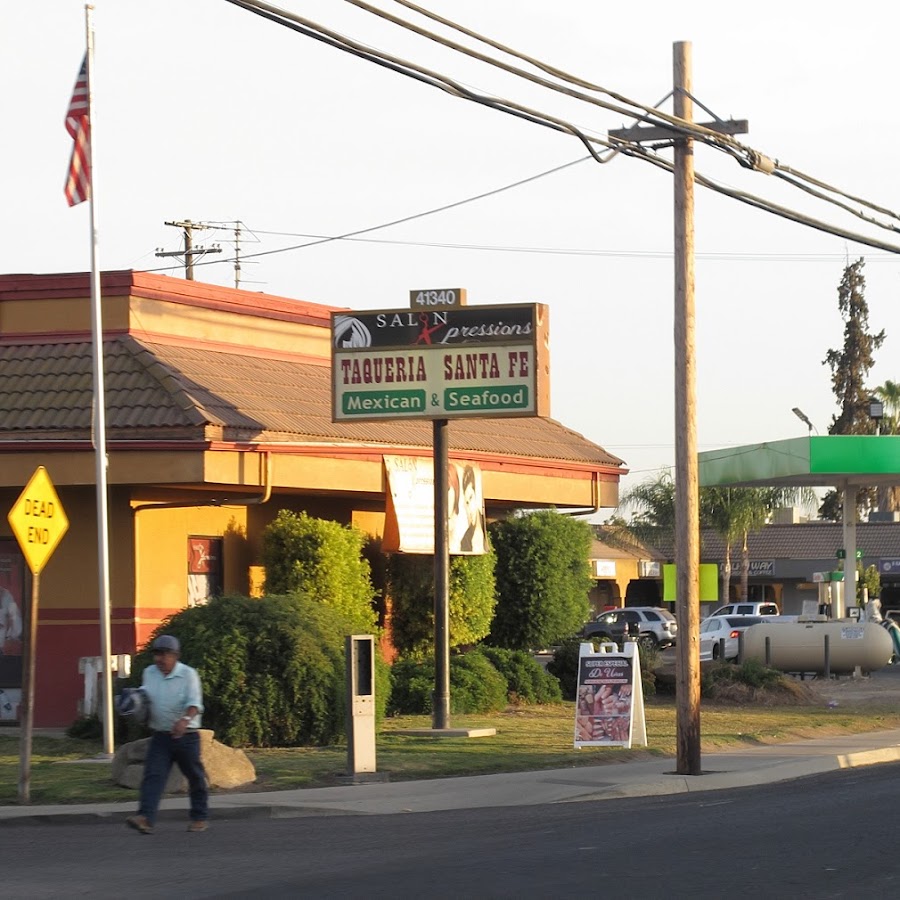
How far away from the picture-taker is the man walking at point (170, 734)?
13.8m

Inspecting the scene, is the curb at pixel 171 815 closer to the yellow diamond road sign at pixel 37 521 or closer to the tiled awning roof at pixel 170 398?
the yellow diamond road sign at pixel 37 521

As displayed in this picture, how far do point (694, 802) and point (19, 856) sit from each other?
21.3 feet

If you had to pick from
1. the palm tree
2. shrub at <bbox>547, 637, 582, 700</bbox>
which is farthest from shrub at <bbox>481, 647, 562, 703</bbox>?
the palm tree

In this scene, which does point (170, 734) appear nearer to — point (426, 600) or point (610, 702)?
point (610, 702)

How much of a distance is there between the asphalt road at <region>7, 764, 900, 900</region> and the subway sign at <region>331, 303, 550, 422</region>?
25.3ft

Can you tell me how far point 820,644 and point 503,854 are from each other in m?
23.1

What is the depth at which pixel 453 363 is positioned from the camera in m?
22.5

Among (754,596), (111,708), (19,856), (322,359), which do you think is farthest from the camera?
(754,596)

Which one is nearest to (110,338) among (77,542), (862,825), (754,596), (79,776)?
(77,542)

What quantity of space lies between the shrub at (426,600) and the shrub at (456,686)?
0.72 metres

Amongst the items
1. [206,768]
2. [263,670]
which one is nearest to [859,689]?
[263,670]

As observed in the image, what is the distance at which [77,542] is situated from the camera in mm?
22859

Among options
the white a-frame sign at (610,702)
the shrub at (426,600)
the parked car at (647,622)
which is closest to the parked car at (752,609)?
the parked car at (647,622)

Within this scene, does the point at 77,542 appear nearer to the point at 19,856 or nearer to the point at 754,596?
the point at 19,856
